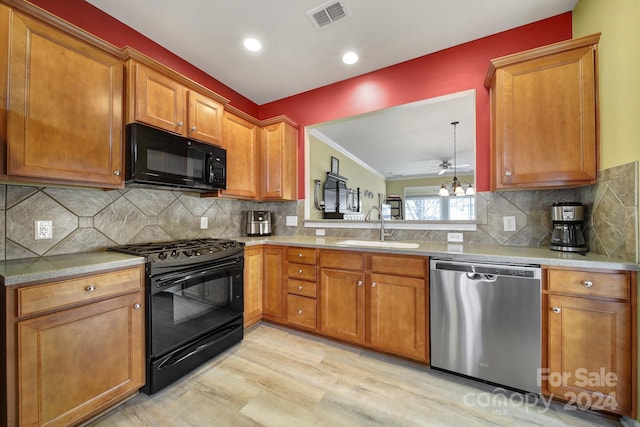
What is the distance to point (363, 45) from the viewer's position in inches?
89.9

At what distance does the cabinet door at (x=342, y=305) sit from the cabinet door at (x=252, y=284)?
701mm

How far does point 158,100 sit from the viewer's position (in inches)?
74.7

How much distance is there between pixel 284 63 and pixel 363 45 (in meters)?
0.82

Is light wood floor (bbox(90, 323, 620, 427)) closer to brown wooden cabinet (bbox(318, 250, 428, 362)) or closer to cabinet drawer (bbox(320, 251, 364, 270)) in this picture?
brown wooden cabinet (bbox(318, 250, 428, 362))

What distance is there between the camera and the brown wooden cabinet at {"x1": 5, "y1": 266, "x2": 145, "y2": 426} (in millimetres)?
1135

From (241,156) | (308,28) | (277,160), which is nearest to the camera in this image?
(308,28)

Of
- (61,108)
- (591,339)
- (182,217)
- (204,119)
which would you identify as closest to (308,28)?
(204,119)

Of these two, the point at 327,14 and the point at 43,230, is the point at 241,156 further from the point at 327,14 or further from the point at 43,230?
the point at 43,230

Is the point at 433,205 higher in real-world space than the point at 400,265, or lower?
higher

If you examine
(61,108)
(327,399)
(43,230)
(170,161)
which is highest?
(61,108)

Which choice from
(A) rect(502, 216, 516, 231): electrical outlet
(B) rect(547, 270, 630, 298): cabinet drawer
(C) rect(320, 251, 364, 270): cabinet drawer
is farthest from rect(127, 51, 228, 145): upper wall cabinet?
(B) rect(547, 270, 630, 298): cabinet drawer

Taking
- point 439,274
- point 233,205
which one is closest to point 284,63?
point 233,205

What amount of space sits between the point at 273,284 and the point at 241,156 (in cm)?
147

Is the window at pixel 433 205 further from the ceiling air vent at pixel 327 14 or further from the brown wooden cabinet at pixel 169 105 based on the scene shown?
the brown wooden cabinet at pixel 169 105
